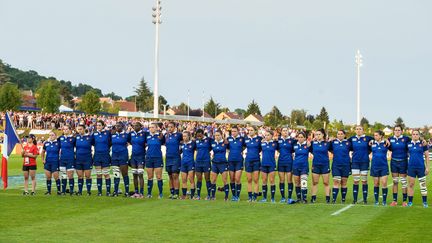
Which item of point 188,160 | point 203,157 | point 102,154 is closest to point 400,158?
point 203,157

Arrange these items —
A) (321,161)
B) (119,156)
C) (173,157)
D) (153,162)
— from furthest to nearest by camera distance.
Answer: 1. (119,156)
2. (153,162)
3. (173,157)
4. (321,161)

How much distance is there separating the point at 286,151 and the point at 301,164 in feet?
1.95

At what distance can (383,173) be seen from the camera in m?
18.0

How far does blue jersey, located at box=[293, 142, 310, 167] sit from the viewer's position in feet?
60.2

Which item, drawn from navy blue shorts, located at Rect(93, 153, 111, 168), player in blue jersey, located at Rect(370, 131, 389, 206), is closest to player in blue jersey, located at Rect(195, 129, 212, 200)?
navy blue shorts, located at Rect(93, 153, 111, 168)

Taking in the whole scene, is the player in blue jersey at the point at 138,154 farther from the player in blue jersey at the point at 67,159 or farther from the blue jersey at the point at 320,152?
the blue jersey at the point at 320,152

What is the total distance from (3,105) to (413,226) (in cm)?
9428

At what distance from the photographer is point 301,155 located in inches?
724

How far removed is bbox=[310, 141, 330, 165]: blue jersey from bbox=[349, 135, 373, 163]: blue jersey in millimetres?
736

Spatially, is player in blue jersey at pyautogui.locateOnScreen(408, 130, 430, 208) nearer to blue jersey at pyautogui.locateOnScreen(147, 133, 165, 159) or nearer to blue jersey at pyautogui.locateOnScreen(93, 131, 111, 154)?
blue jersey at pyautogui.locateOnScreen(147, 133, 165, 159)

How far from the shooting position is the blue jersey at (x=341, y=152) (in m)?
18.2

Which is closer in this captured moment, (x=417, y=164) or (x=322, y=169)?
(x=417, y=164)

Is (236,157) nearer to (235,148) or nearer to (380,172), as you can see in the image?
(235,148)

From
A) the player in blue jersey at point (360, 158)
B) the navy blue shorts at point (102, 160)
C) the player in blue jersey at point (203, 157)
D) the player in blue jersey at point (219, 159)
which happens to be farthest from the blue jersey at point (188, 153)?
the player in blue jersey at point (360, 158)
